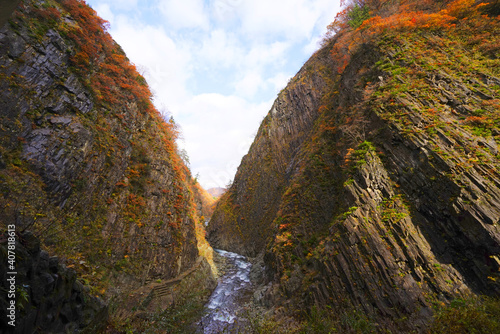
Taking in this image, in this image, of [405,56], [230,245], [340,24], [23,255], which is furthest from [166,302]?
[340,24]

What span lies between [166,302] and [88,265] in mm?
6776

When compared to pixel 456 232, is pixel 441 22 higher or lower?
higher

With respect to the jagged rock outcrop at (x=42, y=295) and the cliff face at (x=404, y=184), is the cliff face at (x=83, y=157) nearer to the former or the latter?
the jagged rock outcrop at (x=42, y=295)

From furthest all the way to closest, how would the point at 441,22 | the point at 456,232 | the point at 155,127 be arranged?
the point at 155,127
the point at 441,22
the point at 456,232

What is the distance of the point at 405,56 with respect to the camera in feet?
54.3

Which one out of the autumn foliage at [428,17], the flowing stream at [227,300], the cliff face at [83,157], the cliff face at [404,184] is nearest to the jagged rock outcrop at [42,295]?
the cliff face at [83,157]

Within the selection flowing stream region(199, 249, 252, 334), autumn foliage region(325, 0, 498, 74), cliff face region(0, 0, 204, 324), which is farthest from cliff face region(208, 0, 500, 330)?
cliff face region(0, 0, 204, 324)

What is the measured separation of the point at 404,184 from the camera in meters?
12.1

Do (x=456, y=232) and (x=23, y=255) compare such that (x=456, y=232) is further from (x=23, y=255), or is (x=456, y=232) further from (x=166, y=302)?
(x=166, y=302)

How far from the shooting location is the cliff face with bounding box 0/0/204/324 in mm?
9500

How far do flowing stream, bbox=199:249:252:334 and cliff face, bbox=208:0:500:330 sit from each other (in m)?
3.80

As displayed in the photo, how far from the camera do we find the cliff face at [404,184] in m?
9.31

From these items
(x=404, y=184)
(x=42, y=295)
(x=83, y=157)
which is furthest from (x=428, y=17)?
(x=42, y=295)

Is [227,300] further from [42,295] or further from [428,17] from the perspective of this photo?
[428,17]
